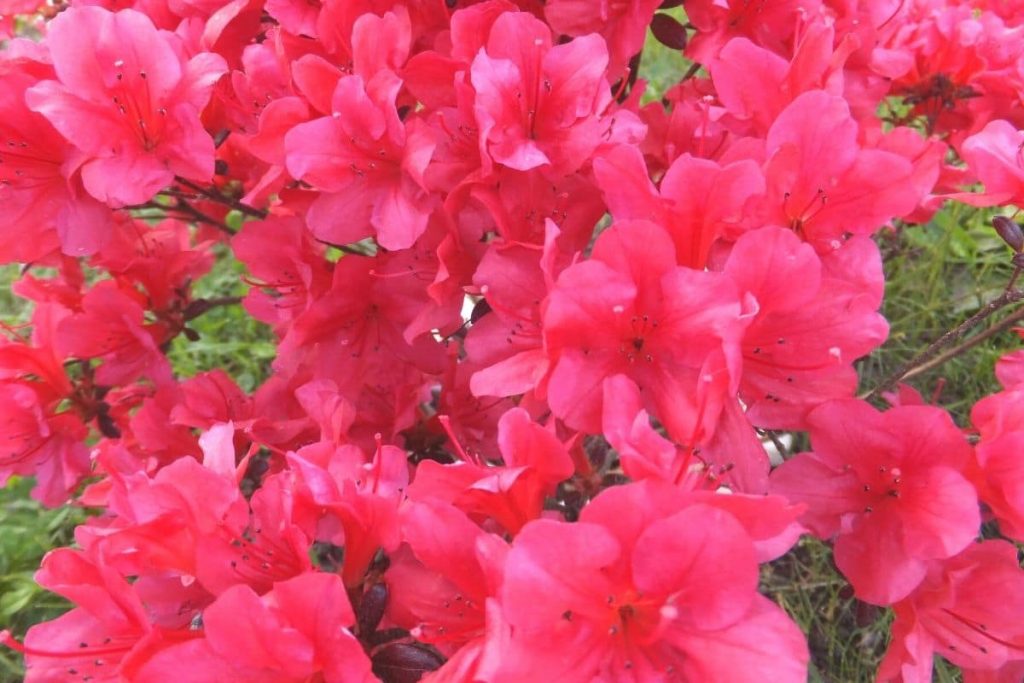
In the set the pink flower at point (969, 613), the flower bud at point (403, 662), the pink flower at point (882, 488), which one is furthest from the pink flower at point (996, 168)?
the flower bud at point (403, 662)

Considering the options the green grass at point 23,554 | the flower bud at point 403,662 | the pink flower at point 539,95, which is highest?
the pink flower at point 539,95

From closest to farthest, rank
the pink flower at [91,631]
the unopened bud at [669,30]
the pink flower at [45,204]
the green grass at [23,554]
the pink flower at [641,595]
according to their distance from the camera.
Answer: the pink flower at [641,595], the pink flower at [91,631], the pink flower at [45,204], the unopened bud at [669,30], the green grass at [23,554]

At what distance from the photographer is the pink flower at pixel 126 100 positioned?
4.14 ft

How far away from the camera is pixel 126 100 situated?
1325mm

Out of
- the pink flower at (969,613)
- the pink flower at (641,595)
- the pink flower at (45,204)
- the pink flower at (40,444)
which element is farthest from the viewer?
→ the pink flower at (40,444)

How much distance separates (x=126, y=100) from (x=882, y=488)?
123 centimetres

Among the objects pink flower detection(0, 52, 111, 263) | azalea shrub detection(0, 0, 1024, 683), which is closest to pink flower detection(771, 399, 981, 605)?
azalea shrub detection(0, 0, 1024, 683)

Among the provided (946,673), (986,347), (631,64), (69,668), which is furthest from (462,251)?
(986,347)

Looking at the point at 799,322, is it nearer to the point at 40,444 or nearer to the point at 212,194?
the point at 212,194

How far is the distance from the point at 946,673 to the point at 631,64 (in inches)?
52.5

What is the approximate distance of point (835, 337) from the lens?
1061 millimetres

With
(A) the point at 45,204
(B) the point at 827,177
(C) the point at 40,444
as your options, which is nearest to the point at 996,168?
(B) the point at 827,177

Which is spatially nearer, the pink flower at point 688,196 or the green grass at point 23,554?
the pink flower at point 688,196

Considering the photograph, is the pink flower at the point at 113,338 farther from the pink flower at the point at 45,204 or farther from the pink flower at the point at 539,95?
the pink flower at the point at 539,95
